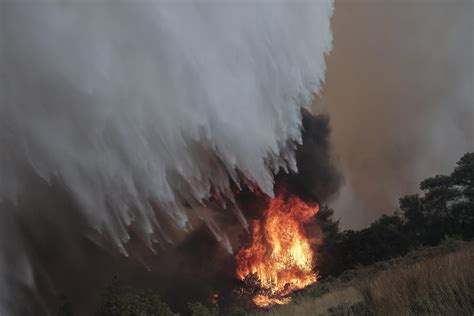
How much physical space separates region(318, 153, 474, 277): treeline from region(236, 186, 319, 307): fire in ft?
10.5

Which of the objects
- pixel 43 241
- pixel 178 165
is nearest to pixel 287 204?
pixel 43 241

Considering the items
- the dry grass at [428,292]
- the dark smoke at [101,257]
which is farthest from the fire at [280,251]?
the dry grass at [428,292]

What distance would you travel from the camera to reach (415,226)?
50.5 meters

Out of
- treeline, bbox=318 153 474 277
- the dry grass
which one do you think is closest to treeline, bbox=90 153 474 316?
treeline, bbox=318 153 474 277

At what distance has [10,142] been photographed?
1485 cm

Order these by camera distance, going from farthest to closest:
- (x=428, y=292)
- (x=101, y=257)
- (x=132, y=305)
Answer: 1. (x=101, y=257)
2. (x=132, y=305)
3. (x=428, y=292)

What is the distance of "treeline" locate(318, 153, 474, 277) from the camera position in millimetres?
46562

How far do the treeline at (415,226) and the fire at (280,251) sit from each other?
3.21 meters

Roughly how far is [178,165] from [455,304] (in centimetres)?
1532

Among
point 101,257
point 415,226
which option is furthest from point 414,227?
point 101,257

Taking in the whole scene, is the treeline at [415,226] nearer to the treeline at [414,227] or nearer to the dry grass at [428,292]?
the treeline at [414,227]

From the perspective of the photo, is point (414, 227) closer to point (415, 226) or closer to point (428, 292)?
point (415, 226)

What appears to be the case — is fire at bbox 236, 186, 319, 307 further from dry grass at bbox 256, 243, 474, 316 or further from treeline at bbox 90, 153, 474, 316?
dry grass at bbox 256, 243, 474, 316

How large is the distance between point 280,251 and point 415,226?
17.6 metres
